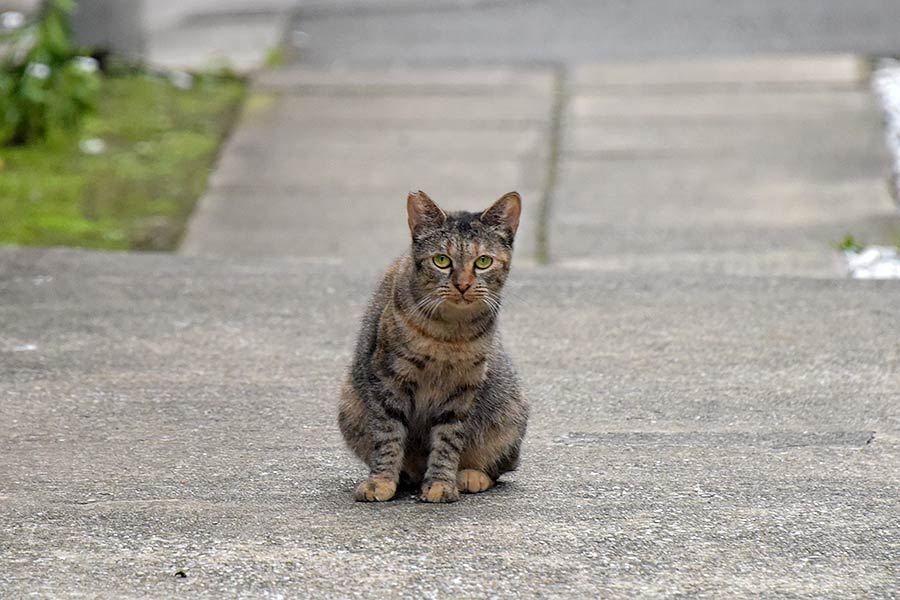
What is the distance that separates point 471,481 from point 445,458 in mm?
213

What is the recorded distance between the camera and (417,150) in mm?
11641

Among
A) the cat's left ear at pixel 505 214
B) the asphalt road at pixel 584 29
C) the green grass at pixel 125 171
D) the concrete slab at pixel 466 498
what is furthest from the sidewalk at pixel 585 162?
the cat's left ear at pixel 505 214

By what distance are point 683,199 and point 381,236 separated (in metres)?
2.26

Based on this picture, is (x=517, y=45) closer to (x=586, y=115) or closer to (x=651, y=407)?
(x=586, y=115)

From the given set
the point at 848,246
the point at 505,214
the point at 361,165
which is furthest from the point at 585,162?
the point at 505,214

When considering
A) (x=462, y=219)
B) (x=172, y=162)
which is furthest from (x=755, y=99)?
(x=462, y=219)

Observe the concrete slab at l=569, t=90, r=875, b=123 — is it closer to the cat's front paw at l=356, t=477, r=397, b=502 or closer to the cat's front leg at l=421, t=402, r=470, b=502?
the cat's front leg at l=421, t=402, r=470, b=502

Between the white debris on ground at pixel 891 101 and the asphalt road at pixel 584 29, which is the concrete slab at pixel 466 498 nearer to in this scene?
the white debris on ground at pixel 891 101

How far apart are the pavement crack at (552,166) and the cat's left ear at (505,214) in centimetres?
430

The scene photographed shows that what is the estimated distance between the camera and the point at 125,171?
11.1m

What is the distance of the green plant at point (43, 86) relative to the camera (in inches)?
448

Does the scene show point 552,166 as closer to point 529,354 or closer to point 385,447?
point 529,354

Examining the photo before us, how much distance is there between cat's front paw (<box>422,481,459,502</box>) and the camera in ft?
16.4

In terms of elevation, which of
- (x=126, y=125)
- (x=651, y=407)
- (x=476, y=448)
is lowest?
(x=126, y=125)
